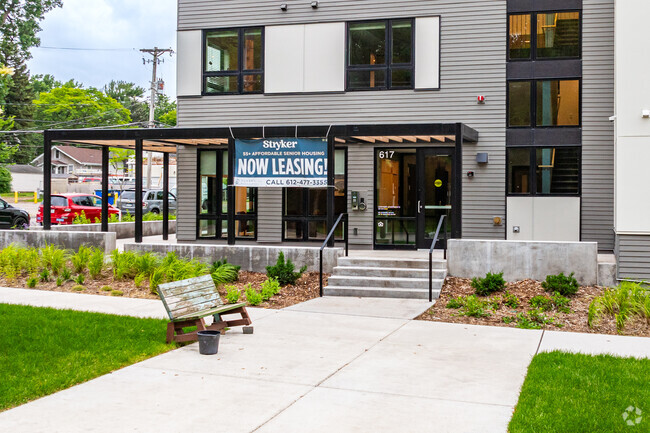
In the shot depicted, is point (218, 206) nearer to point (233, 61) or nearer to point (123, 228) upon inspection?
point (233, 61)

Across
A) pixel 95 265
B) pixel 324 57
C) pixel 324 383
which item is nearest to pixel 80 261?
pixel 95 265

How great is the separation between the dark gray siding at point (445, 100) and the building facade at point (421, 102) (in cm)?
3

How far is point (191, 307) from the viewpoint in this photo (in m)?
9.22

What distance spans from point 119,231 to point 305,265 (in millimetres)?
9509

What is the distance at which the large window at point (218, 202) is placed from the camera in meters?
18.5

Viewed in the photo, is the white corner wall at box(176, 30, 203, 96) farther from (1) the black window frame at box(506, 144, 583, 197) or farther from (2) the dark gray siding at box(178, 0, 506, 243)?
(1) the black window frame at box(506, 144, 583, 197)

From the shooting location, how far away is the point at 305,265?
1464 cm

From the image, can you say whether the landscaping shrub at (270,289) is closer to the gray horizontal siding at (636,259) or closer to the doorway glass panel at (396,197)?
the doorway glass panel at (396,197)

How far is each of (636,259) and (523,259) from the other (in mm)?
2046

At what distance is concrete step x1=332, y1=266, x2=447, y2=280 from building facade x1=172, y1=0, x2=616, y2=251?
10.0ft

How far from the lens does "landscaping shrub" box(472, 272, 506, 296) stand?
12375 millimetres

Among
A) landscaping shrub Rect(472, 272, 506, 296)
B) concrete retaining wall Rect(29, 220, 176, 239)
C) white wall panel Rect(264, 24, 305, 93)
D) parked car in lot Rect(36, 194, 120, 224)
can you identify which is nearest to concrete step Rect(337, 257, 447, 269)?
landscaping shrub Rect(472, 272, 506, 296)

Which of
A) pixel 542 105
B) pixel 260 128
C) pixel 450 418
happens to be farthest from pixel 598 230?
pixel 450 418

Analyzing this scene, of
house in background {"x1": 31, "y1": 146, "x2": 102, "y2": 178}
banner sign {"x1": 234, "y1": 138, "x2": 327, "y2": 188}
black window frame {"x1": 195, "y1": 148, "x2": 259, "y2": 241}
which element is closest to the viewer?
banner sign {"x1": 234, "y1": 138, "x2": 327, "y2": 188}
